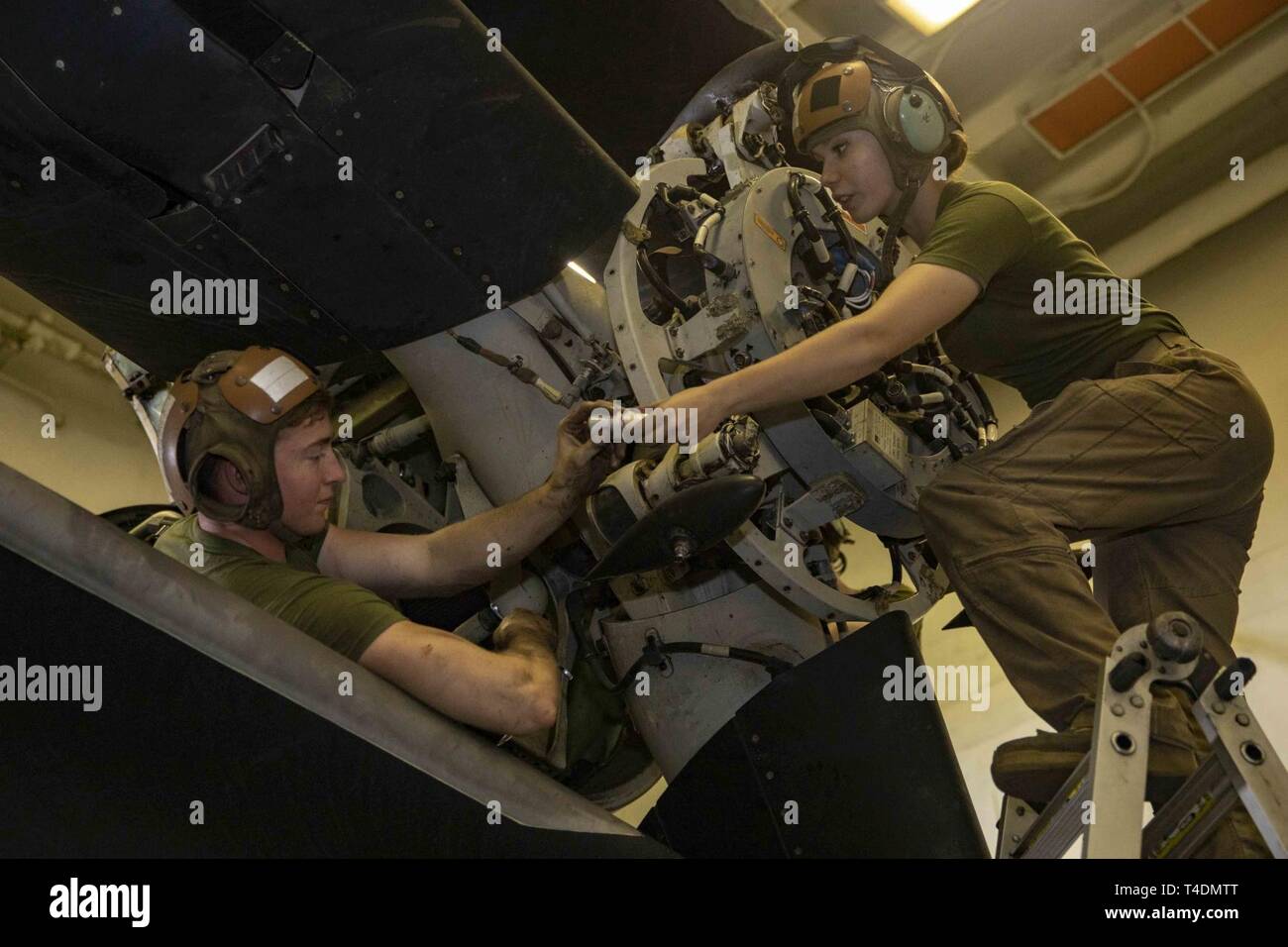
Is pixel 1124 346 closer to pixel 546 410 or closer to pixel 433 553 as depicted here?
pixel 546 410

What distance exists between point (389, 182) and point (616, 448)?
61cm

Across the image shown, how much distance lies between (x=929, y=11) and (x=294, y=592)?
3392 mm

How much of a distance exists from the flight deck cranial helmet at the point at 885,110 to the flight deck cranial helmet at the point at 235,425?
1.13 m

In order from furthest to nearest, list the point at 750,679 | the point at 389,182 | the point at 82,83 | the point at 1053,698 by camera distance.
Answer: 1. the point at 750,679
2. the point at 389,182
3. the point at 82,83
4. the point at 1053,698

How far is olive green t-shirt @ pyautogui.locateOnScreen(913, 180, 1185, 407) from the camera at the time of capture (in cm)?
264

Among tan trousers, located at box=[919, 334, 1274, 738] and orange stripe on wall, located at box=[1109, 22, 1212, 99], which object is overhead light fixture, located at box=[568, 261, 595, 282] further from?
orange stripe on wall, located at box=[1109, 22, 1212, 99]

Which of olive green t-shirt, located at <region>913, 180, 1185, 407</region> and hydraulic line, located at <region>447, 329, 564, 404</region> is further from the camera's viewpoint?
hydraulic line, located at <region>447, 329, 564, 404</region>

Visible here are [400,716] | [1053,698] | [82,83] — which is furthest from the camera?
[82,83]

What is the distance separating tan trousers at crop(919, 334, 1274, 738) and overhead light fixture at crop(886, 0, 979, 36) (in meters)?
2.48

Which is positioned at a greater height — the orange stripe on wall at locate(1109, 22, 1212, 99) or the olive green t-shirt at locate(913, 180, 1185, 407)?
the orange stripe on wall at locate(1109, 22, 1212, 99)

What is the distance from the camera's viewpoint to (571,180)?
264cm

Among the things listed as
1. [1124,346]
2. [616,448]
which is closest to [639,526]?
[616,448]

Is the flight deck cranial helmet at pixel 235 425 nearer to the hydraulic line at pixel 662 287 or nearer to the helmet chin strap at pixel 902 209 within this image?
the hydraulic line at pixel 662 287

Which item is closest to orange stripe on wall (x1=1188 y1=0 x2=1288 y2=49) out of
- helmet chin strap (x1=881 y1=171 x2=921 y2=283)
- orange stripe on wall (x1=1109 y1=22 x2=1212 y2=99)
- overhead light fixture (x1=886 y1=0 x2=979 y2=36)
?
orange stripe on wall (x1=1109 y1=22 x2=1212 y2=99)
